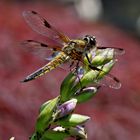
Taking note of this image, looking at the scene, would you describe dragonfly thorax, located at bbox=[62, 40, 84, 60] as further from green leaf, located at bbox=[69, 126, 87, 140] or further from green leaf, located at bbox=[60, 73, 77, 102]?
green leaf, located at bbox=[69, 126, 87, 140]

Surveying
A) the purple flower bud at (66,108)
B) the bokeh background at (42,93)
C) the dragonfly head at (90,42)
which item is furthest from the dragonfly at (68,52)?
the bokeh background at (42,93)

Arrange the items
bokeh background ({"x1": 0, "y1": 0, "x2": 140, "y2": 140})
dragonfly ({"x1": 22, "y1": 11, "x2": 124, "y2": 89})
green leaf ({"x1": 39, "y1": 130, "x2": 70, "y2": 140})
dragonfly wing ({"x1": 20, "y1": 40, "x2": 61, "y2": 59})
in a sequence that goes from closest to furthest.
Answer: green leaf ({"x1": 39, "y1": 130, "x2": 70, "y2": 140}) < dragonfly ({"x1": 22, "y1": 11, "x2": 124, "y2": 89}) < dragonfly wing ({"x1": 20, "y1": 40, "x2": 61, "y2": 59}) < bokeh background ({"x1": 0, "y1": 0, "x2": 140, "y2": 140})

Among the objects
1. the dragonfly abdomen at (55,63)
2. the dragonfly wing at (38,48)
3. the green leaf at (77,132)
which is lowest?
the green leaf at (77,132)

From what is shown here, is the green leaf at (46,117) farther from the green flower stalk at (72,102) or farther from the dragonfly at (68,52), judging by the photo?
the dragonfly at (68,52)

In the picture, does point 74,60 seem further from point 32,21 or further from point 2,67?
point 2,67

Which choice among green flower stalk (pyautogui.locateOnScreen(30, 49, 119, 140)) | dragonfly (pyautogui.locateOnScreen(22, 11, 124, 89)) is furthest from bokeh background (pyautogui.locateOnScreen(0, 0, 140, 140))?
green flower stalk (pyautogui.locateOnScreen(30, 49, 119, 140))

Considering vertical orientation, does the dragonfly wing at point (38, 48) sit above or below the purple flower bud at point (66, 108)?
above

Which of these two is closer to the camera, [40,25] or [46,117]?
[46,117]

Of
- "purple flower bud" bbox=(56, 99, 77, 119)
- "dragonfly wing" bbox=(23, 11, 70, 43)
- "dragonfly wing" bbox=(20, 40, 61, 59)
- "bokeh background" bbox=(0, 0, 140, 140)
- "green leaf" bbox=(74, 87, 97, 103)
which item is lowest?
"purple flower bud" bbox=(56, 99, 77, 119)

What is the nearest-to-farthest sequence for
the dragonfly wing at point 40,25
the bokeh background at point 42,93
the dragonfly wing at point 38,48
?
the dragonfly wing at point 38,48 → the dragonfly wing at point 40,25 → the bokeh background at point 42,93

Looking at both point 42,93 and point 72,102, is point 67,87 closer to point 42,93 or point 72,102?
point 72,102

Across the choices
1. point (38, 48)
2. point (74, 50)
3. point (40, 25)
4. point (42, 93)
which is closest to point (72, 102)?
point (74, 50)
